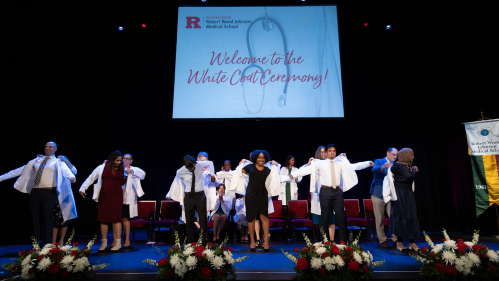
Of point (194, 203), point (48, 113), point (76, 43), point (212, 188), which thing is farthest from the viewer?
point (76, 43)

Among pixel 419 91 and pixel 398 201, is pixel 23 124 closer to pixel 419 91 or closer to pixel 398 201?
pixel 398 201

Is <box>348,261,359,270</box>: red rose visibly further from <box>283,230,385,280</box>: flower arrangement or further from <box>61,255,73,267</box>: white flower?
<box>61,255,73,267</box>: white flower

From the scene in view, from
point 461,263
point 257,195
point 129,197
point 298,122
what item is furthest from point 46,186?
point 298,122

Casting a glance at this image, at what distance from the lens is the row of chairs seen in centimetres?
588

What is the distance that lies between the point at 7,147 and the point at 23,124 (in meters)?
0.57

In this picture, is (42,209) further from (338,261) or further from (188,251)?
(338,261)

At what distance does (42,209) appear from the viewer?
15.5 ft

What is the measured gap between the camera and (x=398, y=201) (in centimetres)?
448

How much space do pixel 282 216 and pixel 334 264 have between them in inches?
144

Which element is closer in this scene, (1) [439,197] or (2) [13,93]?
(2) [13,93]

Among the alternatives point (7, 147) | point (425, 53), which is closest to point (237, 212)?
point (7, 147)

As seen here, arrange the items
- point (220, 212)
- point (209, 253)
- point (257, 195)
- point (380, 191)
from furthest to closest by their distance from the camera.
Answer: point (220, 212) → point (380, 191) → point (257, 195) → point (209, 253)

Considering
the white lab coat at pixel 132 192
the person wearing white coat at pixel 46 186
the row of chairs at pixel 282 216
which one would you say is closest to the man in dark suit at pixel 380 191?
the row of chairs at pixel 282 216

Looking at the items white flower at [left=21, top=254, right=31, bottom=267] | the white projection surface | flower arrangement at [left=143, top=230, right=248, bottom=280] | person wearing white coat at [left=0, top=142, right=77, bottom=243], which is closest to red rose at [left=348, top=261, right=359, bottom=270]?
flower arrangement at [left=143, top=230, right=248, bottom=280]
